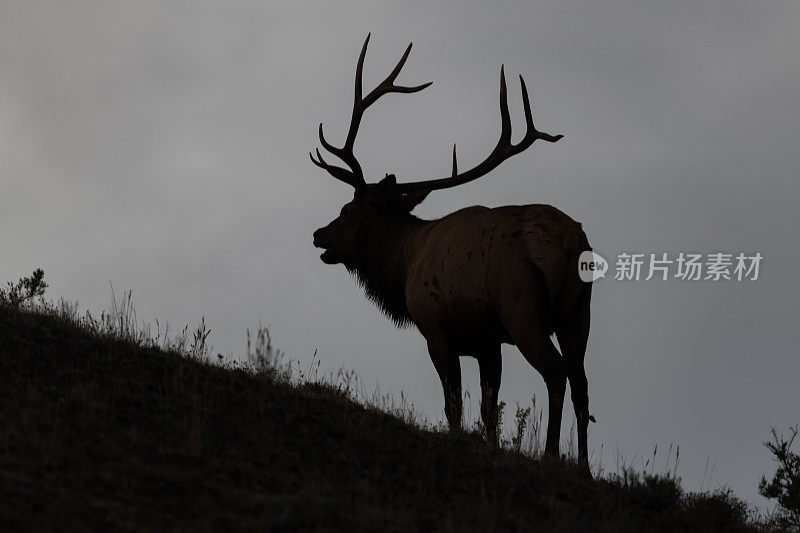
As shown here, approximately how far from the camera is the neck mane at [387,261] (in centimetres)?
1170

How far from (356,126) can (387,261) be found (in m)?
1.85

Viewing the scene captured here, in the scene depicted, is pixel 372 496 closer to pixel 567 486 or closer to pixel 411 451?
pixel 411 451

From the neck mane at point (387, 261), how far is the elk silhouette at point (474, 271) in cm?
1

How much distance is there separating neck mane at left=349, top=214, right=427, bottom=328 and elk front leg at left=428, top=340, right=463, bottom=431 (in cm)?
153

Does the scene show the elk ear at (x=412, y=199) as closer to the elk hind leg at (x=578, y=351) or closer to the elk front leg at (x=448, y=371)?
the elk front leg at (x=448, y=371)

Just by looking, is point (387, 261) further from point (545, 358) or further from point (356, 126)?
point (545, 358)

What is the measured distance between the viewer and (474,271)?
9648mm

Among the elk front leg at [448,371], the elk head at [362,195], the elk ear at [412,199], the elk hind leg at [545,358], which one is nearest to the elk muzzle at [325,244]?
the elk head at [362,195]

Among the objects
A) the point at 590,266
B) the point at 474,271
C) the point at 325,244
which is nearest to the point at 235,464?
the point at 474,271

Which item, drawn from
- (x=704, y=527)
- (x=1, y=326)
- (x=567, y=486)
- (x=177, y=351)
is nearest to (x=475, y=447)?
(x=567, y=486)

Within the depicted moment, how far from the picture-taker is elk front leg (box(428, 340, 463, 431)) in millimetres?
10160

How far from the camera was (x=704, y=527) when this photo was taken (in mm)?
7633

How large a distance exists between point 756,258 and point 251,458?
7.07m

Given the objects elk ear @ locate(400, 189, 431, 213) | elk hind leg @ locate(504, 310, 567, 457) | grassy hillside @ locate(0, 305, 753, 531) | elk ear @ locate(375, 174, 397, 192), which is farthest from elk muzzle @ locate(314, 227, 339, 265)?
elk hind leg @ locate(504, 310, 567, 457)
